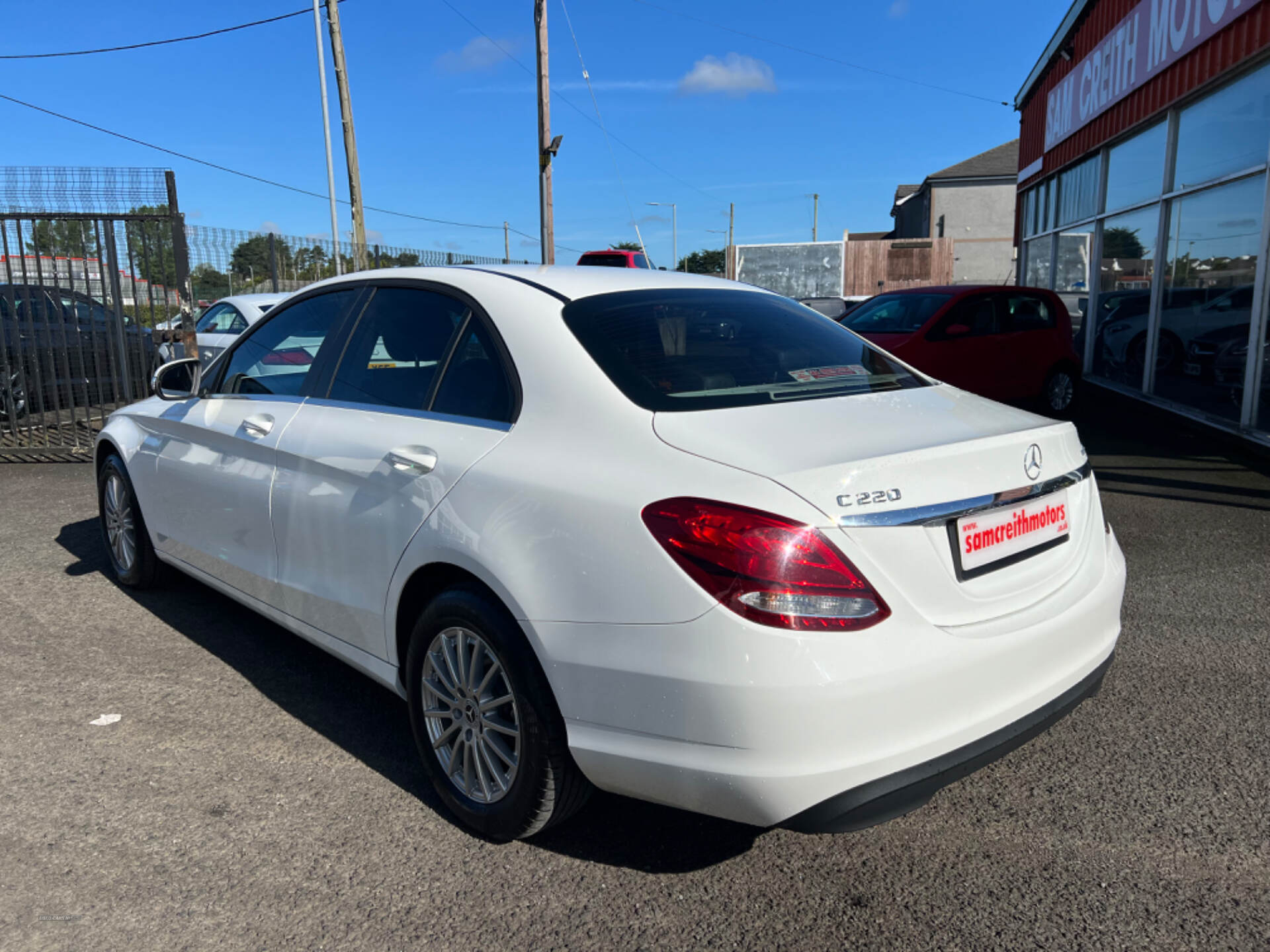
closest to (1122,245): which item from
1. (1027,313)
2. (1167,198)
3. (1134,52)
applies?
(1167,198)

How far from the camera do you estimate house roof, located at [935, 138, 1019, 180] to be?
47.0 meters

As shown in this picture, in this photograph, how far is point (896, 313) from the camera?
37.0ft

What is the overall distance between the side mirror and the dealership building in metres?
8.26

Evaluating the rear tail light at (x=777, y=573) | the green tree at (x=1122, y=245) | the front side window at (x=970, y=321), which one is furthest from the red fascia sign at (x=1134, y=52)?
the rear tail light at (x=777, y=573)

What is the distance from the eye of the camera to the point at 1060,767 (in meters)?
3.06

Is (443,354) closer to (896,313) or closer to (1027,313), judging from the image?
(896,313)

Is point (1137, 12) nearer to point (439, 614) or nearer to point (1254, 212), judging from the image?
point (1254, 212)

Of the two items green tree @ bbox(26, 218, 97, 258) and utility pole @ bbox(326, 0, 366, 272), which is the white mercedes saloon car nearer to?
green tree @ bbox(26, 218, 97, 258)

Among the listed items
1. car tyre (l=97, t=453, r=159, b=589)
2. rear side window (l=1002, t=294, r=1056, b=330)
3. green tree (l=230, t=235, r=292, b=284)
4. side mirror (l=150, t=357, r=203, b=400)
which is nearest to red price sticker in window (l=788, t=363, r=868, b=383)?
side mirror (l=150, t=357, r=203, b=400)

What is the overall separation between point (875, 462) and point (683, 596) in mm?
539

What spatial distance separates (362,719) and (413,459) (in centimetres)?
126

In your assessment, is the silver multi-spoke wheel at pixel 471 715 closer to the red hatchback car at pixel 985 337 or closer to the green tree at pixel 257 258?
the red hatchback car at pixel 985 337

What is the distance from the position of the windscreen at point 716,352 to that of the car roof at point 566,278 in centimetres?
6

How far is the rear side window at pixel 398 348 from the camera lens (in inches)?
120
